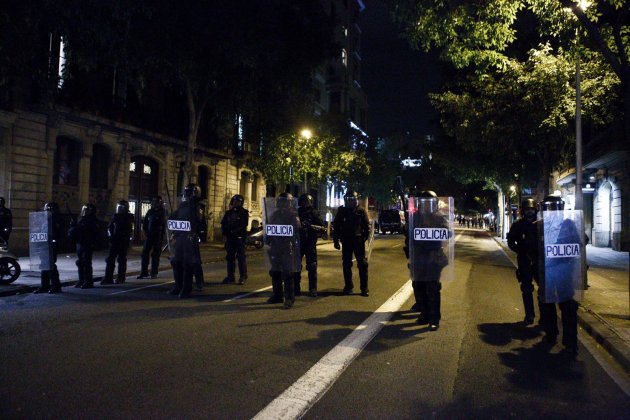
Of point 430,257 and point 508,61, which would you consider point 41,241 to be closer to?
point 430,257

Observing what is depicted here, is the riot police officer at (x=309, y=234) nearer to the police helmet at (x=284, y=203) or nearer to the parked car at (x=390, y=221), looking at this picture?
the police helmet at (x=284, y=203)

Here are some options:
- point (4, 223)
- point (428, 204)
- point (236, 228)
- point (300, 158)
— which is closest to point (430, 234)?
point (428, 204)

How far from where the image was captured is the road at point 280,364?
12.4 feet

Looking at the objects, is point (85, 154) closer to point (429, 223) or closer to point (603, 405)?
point (429, 223)

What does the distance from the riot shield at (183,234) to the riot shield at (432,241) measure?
4232 millimetres

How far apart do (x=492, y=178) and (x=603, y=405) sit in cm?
2556

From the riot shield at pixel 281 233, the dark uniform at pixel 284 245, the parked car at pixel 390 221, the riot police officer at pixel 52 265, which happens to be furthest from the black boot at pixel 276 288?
the parked car at pixel 390 221

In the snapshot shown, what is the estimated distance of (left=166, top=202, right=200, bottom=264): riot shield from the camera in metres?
8.81

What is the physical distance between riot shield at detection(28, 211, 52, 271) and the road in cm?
109

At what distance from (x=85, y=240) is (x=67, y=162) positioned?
11.5 m

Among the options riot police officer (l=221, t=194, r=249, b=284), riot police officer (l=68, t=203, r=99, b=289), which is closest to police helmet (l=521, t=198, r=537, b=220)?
riot police officer (l=221, t=194, r=249, b=284)

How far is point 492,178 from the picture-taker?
27984 mm

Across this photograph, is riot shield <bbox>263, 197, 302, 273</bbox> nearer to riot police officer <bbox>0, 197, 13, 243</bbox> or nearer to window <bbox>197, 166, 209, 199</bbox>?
riot police officer <bbox>0, 197, 13, 243</bbox>

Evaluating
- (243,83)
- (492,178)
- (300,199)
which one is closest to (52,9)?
(300,199)
